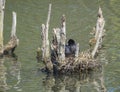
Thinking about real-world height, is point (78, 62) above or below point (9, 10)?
below

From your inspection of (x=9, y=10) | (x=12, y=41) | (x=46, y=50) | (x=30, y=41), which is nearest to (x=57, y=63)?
(x=46, y=50)

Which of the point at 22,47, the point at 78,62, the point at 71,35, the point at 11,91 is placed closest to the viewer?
the point at 11,91

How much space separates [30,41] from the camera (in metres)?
30.7

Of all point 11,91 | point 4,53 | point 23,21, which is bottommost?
point 11,91

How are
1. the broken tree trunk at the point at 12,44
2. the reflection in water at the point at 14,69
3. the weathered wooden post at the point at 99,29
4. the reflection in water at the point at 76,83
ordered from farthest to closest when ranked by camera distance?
the broken tree trunk at the point at 12,44
the weathered wooden post at the point at 99,29
the reflection in water at the point at 14,69
the reflection in water at the point at 76,83

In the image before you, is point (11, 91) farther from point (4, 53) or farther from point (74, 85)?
point (4, 53)

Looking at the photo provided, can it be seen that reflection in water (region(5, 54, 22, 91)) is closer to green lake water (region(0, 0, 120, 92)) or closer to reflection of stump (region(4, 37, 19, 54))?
green lake water (region(0, 0, 120, 92))

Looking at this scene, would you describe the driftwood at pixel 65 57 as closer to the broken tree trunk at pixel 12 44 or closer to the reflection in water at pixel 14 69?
the reflection in water at pixel 14 69

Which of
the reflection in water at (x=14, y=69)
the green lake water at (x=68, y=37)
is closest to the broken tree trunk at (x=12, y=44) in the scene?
the reflection in water at (x=14, y=69)

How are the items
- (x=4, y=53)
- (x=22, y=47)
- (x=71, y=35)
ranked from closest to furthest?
(x=4, y=53) → (x=22, y=47) → (x=71, y=35)

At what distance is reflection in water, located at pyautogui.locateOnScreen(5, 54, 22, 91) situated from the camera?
23234 mm

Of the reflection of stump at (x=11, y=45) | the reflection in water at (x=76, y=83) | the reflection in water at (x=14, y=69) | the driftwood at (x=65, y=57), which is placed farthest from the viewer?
the reflection of stump at (x=11, y=45)

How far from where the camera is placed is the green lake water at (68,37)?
22906 millimetres

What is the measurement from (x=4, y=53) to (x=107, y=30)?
26.9 ft
